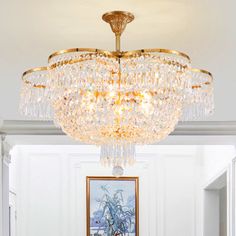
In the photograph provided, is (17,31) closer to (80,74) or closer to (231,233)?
(80,74)

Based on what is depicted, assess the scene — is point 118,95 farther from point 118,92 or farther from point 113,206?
point 113,206

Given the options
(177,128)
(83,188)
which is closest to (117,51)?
(177,128)

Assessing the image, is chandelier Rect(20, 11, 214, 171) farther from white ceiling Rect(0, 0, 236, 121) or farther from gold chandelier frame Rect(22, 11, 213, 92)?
white ceiling Rect(0, 0, 236, 121)

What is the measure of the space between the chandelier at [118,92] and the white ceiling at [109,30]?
12 centimetres

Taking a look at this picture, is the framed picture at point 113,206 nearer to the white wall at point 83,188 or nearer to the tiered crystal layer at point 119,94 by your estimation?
the white wall at point 83,188

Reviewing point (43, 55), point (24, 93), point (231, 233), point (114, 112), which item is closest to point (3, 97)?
point (43, 55)

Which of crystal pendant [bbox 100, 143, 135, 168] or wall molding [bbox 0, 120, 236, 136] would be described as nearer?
crystal pendant [bbox 100, 143, 135, 168]

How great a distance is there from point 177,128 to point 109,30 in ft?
7.50

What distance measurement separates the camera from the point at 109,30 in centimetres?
294

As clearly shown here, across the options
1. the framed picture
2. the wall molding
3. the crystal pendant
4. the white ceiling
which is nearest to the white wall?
the framed picture

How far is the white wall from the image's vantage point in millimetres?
7867

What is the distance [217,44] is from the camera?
3.12 meters

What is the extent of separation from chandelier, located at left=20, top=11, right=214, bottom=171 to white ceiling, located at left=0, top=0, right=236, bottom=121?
12cm

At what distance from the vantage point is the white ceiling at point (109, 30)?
103 inches
